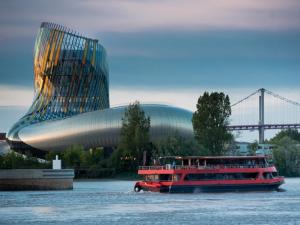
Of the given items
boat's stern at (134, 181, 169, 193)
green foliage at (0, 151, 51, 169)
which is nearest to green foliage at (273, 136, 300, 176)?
green foliage at (0, 151, 51, 169)

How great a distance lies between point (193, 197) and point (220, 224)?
30634mm

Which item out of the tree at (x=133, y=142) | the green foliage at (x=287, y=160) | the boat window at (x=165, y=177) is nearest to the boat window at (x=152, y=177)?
the boat window at (x=165, y=177)

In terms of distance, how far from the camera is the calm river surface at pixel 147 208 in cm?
8212

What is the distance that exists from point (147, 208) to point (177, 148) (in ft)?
222

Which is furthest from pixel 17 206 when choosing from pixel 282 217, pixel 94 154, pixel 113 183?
pixel 94 154

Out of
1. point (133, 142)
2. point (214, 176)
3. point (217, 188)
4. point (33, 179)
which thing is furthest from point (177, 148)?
point (217, 188)

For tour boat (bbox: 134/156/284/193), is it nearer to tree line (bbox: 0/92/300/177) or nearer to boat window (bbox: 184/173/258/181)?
boat window (bbox: 184/173/258/181)

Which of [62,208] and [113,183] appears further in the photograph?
[113,183]

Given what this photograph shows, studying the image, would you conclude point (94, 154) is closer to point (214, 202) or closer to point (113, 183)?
point (113, 183)

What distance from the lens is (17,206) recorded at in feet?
319

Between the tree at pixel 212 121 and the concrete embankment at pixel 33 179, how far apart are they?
31.8 metres

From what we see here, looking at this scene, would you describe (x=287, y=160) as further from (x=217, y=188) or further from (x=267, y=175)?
(x=217, y=188)

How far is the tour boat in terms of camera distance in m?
118

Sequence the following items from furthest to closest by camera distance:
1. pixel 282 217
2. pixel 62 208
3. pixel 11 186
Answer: pixel 11 186 < pixel 62 208 < pixel 282 217
